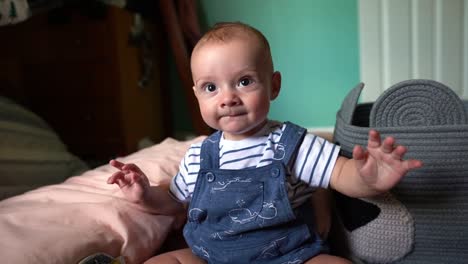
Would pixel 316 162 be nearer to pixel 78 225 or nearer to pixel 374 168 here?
pixel 374 168

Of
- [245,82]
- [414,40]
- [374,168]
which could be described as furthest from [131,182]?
[414,40]

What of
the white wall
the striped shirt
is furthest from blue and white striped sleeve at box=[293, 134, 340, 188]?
the white wall

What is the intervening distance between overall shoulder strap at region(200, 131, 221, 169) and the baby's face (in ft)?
0.18

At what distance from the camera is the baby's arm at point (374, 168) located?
0.49 metres

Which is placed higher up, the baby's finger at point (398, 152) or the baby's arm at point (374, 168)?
the baby's finger at point (398, 152)

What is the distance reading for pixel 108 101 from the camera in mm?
1589

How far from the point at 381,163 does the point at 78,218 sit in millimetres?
447

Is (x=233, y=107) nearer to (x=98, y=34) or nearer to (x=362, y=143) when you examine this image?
(x=362, y=143)

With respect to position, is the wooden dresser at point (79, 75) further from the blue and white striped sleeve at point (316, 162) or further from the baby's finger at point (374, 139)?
the baby's finger at point (374, 139)

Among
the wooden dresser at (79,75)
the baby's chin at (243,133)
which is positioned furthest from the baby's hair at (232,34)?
the wooden dresser at (79,75)

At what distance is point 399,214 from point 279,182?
182 millimetres

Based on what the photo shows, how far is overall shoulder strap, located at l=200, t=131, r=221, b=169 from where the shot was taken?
66 cm

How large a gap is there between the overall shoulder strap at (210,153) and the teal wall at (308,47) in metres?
1.26

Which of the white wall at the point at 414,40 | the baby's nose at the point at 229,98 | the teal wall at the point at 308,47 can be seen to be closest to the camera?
the baby's nose at the point at 229,98
